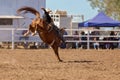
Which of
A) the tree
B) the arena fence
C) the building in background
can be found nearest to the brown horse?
the arena fence

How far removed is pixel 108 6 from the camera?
52.0 m

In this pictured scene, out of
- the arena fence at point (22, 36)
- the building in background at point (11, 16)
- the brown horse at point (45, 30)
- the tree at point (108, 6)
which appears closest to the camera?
the brown horse at point (45, 30)

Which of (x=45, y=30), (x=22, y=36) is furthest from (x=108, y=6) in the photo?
(x=45, y=30)

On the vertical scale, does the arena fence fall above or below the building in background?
below

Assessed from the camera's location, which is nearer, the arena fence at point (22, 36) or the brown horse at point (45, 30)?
the brown horse at point (45, 30)

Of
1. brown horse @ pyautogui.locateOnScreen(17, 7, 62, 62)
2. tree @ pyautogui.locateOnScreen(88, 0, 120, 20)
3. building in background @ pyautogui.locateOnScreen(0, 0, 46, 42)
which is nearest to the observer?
brown horse @ pyautogui.locateOnScreen(17, 7, 62, 62)

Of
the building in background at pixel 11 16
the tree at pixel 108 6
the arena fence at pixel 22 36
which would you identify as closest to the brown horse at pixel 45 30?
the arena fence at pixel 22 36

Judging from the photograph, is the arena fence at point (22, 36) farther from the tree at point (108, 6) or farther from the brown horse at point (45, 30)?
the tree at point (108, 6)

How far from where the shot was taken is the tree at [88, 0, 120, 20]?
50.8 m

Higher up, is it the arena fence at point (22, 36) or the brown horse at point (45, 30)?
the brown horse at point (45, 30)

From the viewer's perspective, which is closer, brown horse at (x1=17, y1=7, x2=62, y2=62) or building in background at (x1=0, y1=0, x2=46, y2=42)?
brown horse at (x1=17, y1=7, x2=62, y2=62)

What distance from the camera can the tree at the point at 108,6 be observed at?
50.8m

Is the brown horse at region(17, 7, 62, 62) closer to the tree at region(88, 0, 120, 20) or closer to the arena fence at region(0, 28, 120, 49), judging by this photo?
the arena fence at region(0, 28, 120, 49)

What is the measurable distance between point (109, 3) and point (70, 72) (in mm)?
40328
